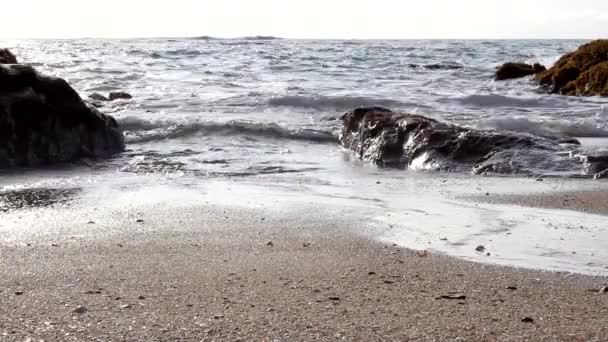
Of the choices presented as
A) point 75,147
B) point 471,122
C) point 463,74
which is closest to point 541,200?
point 75,147

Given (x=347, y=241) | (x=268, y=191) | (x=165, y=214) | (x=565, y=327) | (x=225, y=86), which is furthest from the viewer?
(x=225, y=86)

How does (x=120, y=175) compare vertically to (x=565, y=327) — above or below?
below

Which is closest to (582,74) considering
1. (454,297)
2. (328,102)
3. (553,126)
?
(328,102)

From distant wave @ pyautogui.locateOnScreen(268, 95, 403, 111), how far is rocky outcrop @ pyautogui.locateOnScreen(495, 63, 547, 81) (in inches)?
321

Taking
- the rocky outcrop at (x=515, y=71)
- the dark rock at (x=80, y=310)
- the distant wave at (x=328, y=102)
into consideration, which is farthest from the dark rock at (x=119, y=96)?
the dark rock at (x=80, y=310)

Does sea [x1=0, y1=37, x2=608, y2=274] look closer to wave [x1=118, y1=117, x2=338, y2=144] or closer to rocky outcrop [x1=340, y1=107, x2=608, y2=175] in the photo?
wave [x1=118, y1=117, x2=338, y2=144]

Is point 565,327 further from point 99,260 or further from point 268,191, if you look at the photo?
point 268,191

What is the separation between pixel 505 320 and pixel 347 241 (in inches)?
57.5

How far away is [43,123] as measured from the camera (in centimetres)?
725

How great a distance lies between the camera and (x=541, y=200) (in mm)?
5488

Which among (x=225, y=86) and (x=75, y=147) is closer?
(x=75, y=147)

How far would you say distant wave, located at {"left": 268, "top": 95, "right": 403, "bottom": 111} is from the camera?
13.9 meters

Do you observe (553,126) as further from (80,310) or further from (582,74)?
(80,310)

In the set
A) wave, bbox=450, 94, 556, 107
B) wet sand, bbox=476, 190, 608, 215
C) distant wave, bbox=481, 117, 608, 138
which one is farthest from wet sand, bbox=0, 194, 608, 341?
wave, bbox=450, 94, 556, 107
